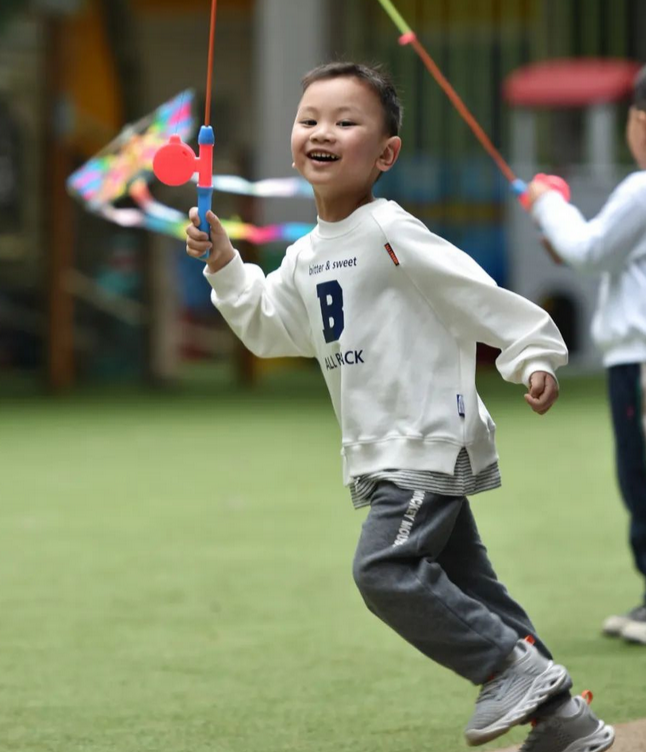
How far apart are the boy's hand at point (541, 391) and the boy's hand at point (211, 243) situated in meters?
0.57

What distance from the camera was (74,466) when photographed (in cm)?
688

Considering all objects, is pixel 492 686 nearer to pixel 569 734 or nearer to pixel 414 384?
pixel 569 734

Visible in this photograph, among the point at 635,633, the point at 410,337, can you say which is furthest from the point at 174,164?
the point at 635,633

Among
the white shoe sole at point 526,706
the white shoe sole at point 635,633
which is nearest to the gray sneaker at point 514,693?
the white shoe sole at point 526,706

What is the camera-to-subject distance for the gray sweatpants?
2.31m

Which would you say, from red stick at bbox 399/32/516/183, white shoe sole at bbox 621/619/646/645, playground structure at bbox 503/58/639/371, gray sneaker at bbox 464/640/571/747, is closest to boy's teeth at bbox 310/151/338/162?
red stick at bbox 399/32/516/183

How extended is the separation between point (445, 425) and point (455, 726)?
70cm

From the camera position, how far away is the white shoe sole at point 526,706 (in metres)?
2.29

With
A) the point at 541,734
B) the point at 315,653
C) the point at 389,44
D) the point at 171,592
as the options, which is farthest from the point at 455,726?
the point at 389,44

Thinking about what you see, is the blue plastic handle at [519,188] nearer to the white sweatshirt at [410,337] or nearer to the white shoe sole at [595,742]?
the white sweatshirt at [410,337]

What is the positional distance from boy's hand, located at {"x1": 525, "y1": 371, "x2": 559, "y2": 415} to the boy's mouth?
479mm

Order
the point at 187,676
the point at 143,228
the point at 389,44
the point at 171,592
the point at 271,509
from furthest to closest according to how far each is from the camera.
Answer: the point at 389,44, the point at 143,228, the point at 271,509, the point at 171,592, the point at 187,676

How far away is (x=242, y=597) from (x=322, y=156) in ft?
5.88

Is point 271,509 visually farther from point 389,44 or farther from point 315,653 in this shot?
point 389,44
